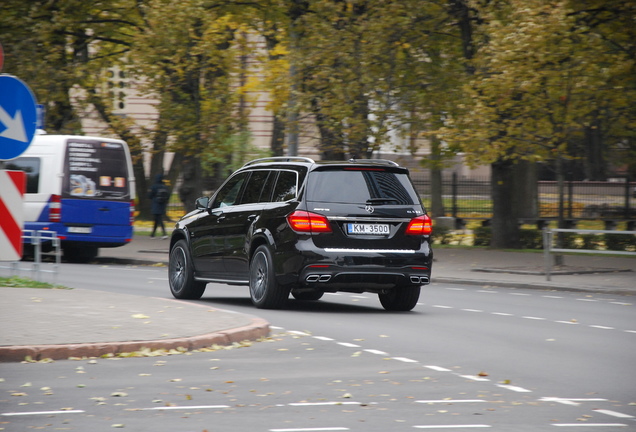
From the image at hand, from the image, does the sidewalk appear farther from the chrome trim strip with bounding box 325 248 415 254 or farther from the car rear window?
the car rear window

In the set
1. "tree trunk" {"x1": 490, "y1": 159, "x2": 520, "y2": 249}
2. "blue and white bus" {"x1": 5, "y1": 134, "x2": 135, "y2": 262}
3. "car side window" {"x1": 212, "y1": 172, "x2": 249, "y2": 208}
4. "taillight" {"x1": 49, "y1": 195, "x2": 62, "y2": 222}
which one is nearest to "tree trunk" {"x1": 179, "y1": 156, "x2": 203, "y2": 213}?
"blue and white bus" {"x1": 5, "y1": 134, "x2": 135, "y2": 262}

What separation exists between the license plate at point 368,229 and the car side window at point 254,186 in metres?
1.51

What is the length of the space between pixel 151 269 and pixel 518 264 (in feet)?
24.5

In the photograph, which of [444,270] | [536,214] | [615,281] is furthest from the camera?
[536,214]

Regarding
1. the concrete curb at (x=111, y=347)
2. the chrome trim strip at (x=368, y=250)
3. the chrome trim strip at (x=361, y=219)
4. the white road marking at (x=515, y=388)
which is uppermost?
the chrome trim strip at (x=361, y=219)

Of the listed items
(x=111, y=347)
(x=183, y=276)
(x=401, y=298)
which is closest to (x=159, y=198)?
(x=183, y=276)

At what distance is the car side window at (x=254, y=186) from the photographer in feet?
47.2

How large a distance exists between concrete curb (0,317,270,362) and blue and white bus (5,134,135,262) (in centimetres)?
1391

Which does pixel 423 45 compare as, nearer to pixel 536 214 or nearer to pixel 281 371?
pixel 536 214

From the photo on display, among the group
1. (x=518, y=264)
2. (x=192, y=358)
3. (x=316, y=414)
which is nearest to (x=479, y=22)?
(x=518, y=264)

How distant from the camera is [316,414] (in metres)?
7.17

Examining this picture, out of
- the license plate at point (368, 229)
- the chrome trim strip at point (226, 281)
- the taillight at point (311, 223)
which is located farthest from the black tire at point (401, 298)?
the chrome trim strip at point (226, 281)

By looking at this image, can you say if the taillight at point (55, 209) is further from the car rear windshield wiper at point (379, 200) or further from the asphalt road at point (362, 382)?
the car rear windshield wiper at point (379, 200)

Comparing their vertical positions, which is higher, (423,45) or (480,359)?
(423,45)
